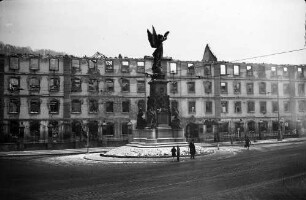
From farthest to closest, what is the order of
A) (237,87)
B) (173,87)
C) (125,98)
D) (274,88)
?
(274,88), (237,87), (173,87), (125,98)

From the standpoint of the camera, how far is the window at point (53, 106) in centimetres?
4778

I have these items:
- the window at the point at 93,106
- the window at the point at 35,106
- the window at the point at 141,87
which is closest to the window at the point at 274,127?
the window at the point at 141,87

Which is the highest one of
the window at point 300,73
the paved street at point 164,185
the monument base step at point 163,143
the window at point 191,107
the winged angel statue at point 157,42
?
the window at point 300,73

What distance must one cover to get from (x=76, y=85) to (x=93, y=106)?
11.6 feet

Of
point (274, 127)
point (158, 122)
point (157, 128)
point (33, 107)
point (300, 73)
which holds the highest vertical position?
point (300, 73)

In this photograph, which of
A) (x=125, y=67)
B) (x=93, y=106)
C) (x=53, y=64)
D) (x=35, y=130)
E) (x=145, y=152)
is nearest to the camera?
(x=145, y=152)

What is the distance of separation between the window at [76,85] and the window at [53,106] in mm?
2653

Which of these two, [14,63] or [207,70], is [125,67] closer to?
[207,70]

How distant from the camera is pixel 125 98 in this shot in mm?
50594

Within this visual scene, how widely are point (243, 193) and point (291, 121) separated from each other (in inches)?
1904

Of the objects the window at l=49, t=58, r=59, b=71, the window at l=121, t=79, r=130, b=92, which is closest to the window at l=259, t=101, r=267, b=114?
the window at l=121, t=79, r=130, b=92

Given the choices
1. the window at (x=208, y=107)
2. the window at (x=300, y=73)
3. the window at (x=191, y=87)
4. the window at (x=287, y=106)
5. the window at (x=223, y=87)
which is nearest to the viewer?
the window at (x=191, y=87)

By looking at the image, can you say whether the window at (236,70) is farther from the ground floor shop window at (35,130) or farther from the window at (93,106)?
the ground floor shop window at (35,130)

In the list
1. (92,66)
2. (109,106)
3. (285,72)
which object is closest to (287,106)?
(285,72)
